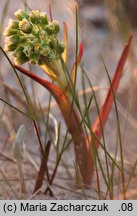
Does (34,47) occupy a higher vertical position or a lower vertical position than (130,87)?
lower

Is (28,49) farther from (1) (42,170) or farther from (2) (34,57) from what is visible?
(1) (42,170)

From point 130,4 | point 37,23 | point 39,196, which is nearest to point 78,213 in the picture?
point 39,196

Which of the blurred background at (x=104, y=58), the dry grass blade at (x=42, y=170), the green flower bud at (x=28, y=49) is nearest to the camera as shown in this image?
the green flower bud at (x=28, y=49)

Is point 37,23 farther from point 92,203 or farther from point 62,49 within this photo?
point 92,203

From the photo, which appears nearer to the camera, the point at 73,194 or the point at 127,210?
the point at 127,210

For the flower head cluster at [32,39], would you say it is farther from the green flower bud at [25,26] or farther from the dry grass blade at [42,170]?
the dry grass blade at [42,170]

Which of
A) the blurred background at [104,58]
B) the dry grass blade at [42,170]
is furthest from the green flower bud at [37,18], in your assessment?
the dry grass blade at [42,170]

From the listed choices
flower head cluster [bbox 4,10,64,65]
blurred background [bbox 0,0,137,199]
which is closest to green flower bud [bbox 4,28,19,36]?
flower head cluster [bbox 4,10,64,65]

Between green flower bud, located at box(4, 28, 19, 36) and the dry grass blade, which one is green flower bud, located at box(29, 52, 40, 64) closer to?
green flower bud, located at box(4, 28, 19, 36)
